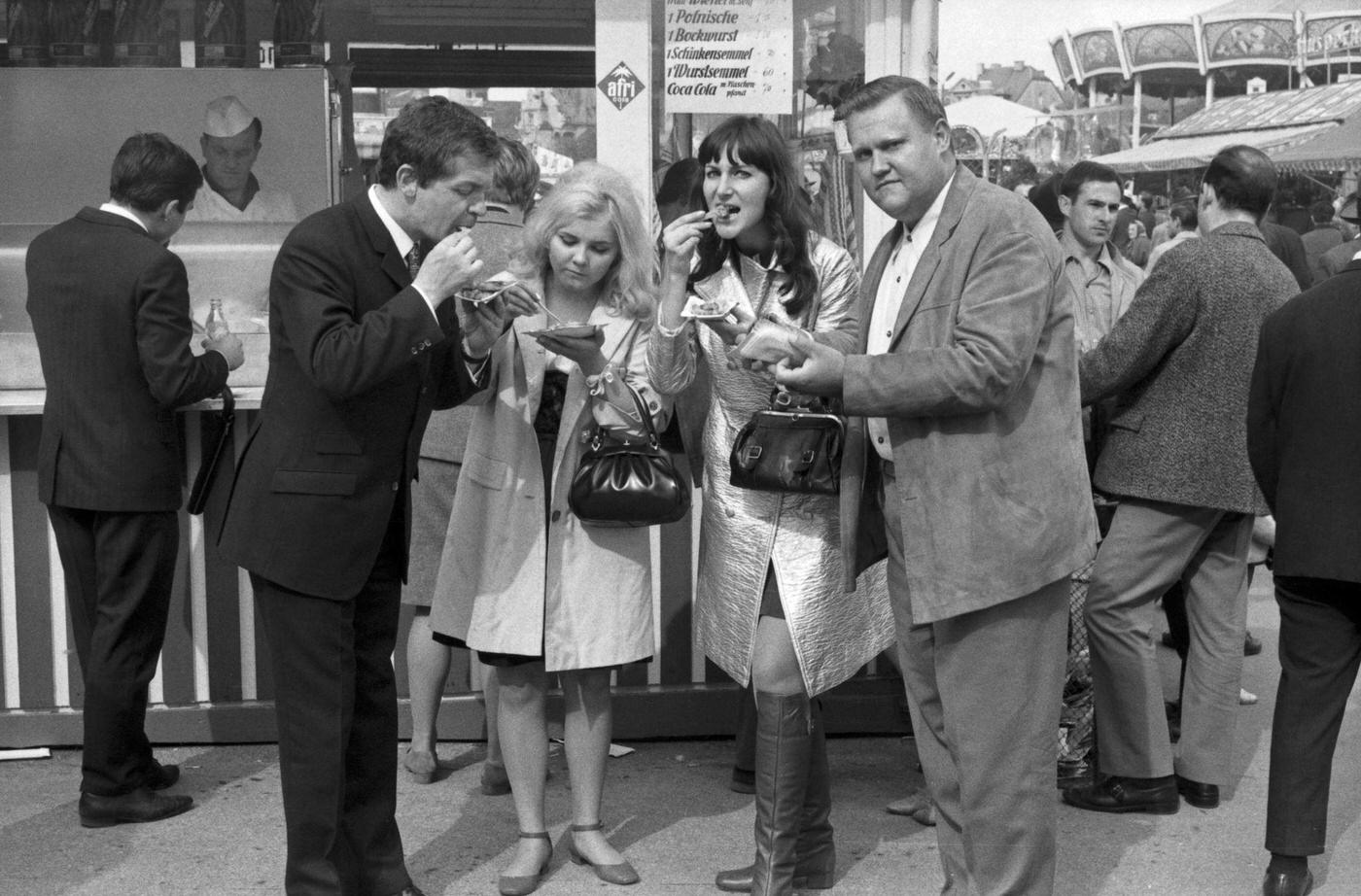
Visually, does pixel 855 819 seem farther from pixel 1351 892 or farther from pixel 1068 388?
pixel 1068 388

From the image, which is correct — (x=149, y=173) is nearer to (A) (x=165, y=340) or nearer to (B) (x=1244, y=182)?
(A) (x=165, y=340)

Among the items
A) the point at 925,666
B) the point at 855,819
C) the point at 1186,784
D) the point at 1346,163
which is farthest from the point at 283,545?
the point at 1346,163

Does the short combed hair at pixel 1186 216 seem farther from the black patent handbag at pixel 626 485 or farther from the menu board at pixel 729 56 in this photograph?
the black patent handbag at pixel 626 485

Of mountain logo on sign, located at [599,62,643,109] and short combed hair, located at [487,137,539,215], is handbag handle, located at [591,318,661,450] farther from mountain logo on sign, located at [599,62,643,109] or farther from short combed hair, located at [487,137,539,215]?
mountain logo on sign, located at [599,62,643,109]

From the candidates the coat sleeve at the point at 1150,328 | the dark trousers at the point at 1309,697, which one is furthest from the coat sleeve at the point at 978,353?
the coat sleeve at the point at 1150,328

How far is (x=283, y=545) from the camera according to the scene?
3283mm

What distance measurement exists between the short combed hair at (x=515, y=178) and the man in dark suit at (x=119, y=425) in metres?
0.89

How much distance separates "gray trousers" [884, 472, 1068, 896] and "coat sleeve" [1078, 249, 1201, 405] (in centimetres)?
129

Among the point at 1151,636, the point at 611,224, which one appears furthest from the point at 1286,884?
the point at 611,224

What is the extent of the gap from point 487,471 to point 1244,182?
234 cm

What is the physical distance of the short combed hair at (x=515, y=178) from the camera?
15.3ft

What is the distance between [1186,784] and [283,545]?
9.28 feet

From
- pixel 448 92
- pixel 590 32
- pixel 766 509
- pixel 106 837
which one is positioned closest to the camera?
pixel 766 509

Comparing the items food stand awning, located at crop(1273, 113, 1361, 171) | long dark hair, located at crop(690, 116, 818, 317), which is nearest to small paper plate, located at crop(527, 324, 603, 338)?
long dark hair, located at crop(690, 116, 818, 317)
